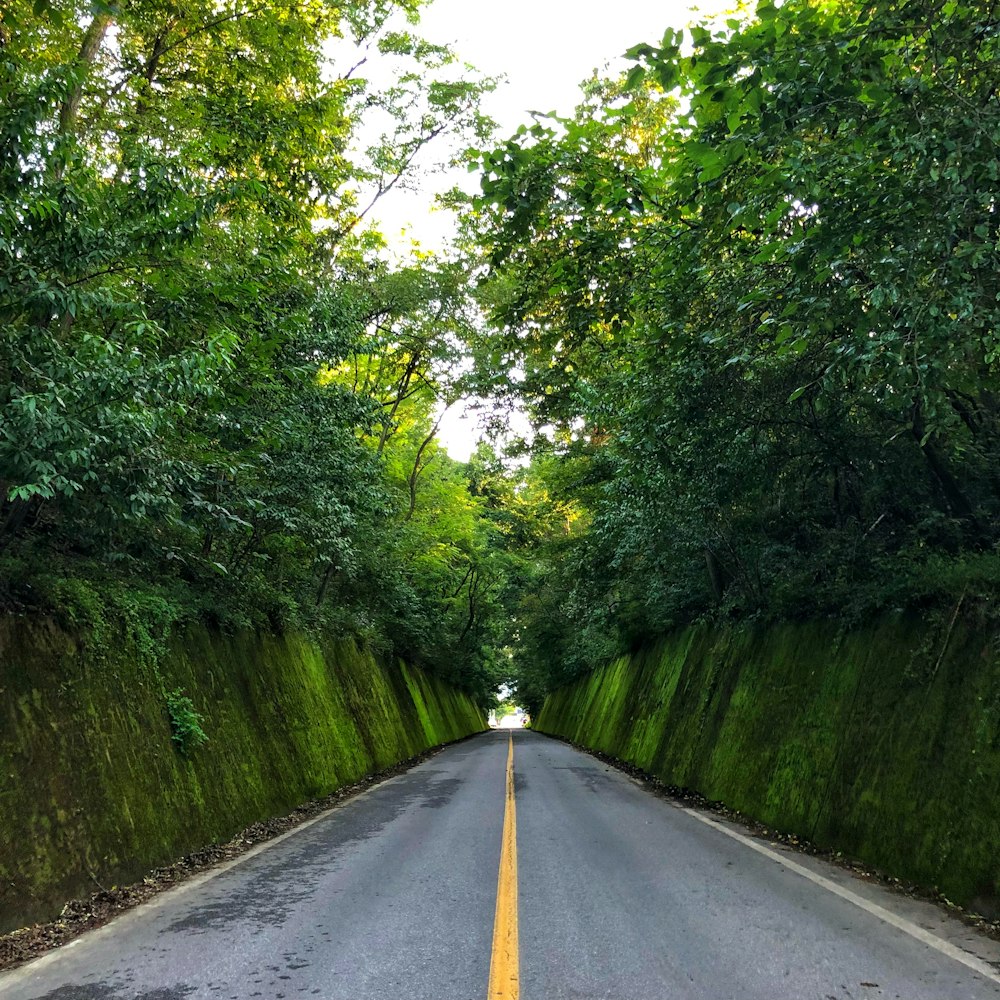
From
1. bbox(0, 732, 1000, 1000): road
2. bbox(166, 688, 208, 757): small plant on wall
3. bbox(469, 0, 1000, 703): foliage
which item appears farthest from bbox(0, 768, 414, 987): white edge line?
bbox(469, 0, 1000, 703): foliage

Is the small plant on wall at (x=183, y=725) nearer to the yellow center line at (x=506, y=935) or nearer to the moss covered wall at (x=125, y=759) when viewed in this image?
the moss covered wall at (x=125, y=759)

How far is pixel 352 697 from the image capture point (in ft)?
55.9

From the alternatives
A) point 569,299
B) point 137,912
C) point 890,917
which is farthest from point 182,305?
point 890,917

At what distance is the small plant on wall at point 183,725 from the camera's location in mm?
7469

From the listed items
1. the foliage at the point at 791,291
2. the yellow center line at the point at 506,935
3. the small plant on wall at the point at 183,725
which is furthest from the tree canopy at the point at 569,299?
the yellow center line at the point at 506,935

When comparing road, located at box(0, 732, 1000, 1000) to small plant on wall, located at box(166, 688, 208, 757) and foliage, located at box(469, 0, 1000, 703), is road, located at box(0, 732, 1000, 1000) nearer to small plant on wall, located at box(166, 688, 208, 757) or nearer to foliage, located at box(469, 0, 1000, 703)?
small plant on wall, located at box(166, 688, 208, 757)

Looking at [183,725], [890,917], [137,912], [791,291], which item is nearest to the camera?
[890,917]

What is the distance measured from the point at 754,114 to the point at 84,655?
287 inches

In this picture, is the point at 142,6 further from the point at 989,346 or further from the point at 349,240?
the point at 989,346

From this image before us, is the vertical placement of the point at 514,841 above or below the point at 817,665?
below

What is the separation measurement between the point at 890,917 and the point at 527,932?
8.88 ft

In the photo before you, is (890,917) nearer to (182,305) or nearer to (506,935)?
(506,935)

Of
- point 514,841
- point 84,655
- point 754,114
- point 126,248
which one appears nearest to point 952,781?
point 514,841

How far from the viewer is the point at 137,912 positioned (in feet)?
17.1
